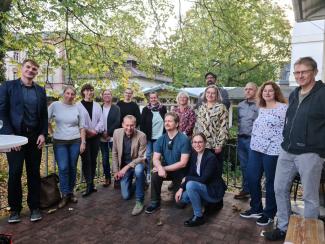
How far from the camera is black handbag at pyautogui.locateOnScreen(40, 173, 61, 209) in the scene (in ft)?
13.5

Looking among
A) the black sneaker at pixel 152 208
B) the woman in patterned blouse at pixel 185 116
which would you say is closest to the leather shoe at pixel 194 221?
the black sneaker at pixel 152 208

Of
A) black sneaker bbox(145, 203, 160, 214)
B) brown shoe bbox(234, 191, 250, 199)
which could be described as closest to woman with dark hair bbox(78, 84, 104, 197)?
black sneaker bbox(145, 203, 160, 214)

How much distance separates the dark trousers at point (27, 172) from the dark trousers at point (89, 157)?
3.05 feet

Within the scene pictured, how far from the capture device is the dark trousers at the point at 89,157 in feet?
15.5

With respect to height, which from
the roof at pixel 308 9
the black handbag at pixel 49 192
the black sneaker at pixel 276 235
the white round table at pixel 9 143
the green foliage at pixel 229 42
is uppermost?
the green foliage at pixel 229 42

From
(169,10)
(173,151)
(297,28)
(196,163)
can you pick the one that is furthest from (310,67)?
(297,28)

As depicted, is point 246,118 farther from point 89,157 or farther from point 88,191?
point 88,191

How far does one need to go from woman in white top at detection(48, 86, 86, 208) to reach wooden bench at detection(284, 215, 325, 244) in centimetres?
304

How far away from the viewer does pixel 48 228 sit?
3.57 metres

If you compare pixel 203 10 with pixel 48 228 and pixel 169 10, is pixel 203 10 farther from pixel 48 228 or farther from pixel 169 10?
pixel 48 228

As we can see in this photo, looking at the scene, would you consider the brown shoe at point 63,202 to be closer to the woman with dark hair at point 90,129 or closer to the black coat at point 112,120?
the woman with dark hair at point 90,129

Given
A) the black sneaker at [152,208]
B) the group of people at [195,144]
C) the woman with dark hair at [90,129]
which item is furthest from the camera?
the woman with dark hair at [90,129]

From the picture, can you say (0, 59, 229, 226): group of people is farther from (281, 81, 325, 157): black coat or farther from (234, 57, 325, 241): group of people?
(281, 81, 325, 157): black coat

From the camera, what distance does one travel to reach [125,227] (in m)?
3.65
